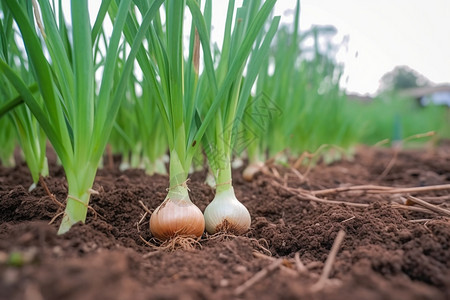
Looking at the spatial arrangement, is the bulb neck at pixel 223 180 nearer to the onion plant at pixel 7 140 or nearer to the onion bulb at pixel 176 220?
the onion bulb at pixel 176 220

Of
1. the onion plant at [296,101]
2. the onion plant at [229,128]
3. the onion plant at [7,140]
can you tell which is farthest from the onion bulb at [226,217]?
the onion plant at [7,140]

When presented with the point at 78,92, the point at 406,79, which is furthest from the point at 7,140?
the point at 406,79

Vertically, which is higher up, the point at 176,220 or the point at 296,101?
the point at 296,101

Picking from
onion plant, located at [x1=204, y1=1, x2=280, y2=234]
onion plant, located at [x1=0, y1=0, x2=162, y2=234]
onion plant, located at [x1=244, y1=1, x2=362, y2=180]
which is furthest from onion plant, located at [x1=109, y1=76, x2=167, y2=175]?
onion plant, located at [x1=0, y1=0, x2=162, y2=234]

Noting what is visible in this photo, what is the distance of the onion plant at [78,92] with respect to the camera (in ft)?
2.64

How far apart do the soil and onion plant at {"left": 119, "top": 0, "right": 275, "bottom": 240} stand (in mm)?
90

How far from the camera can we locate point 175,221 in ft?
2.95

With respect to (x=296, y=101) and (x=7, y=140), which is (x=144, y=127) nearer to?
(x=7, y=140)

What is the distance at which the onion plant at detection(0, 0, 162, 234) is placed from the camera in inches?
31.7

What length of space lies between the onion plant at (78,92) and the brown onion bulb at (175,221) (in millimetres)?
183

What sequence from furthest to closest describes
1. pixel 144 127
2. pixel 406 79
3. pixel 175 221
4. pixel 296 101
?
1. pixel 406 79
2. pixel 296 101
3. pixel 144 127
4. pixel 175 221

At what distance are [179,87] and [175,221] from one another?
13.6 inches

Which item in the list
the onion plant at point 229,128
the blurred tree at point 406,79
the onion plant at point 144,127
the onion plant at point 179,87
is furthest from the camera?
the blurred tree at point 406,79

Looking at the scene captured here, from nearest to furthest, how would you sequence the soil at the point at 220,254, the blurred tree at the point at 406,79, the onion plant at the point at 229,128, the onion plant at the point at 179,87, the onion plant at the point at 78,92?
the soil at the point at 220,254
the onion plant at the point at 78,92
the onion plant at the point at 179,87
the onion plant at the point at 229,128
the blurred tree at the point at 406,79
